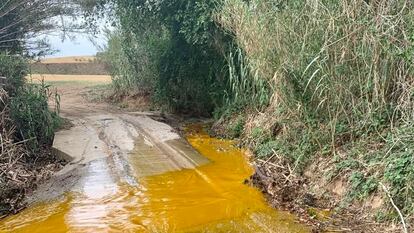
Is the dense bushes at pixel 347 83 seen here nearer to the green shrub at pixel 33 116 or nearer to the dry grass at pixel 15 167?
the dry grass at pixel 15 167

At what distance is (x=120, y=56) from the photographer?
1559cm

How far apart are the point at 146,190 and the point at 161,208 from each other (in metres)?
0.74

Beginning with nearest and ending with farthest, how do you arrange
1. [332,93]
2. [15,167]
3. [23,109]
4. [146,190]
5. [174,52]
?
1. [332,93]
2. [146,190]
3. [15,167]
4. [23,109]
5. [174,52]

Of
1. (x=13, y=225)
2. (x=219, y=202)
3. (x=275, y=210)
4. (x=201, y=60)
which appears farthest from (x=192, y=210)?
(x=201, y=60)

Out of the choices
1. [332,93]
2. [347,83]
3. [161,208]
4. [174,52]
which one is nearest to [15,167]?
[161,208]

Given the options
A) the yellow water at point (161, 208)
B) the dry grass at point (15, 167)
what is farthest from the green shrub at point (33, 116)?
the yellow water at point (161, 208)

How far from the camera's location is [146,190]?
609 cm

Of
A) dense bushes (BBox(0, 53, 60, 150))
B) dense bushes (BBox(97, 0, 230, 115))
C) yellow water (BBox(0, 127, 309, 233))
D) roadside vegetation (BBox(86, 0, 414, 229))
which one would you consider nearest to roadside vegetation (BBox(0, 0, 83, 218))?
dense bushes (BBox(0, 53, 60, 150))

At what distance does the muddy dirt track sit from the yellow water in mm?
10

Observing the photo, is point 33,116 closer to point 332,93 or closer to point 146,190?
point 146,190

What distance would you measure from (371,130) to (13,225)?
4.29 m

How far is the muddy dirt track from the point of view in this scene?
4.94 meters

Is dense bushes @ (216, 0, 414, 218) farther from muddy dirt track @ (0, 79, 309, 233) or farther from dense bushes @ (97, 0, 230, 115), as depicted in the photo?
A: dense bushes @ (97, 0, 230, 115)

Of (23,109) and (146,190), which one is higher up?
(23,109)
